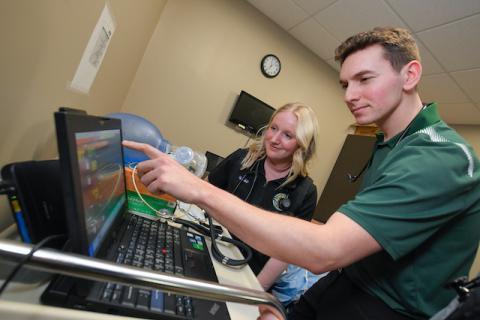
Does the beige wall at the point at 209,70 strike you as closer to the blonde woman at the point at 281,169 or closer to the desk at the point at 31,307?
the blonde woman at the point at 281,169

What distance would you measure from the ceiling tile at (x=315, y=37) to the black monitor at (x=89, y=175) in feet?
8.46

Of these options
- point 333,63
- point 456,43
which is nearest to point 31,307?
point 456,43

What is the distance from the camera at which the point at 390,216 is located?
1.69 feet

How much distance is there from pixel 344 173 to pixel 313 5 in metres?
2.01

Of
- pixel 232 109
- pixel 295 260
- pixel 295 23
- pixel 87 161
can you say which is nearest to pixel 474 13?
pixel 295 23

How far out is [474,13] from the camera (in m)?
1.82

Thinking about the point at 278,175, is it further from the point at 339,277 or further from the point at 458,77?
the point at 458,77

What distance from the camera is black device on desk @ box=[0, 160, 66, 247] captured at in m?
0.39

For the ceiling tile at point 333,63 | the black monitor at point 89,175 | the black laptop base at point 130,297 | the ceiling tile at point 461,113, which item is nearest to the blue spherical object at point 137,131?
the black monitor at point 89,175

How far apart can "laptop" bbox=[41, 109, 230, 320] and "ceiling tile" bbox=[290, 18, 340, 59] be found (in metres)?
2.58

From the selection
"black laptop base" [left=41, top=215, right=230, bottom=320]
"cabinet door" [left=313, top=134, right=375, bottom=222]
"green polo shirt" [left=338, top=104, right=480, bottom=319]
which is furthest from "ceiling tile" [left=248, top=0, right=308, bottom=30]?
"black laptop base" [left=41, top=215, right=230, bottom=320]

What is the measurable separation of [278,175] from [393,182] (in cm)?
90

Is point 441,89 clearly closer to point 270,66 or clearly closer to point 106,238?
point 270,66

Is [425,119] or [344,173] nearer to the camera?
[425,119]
